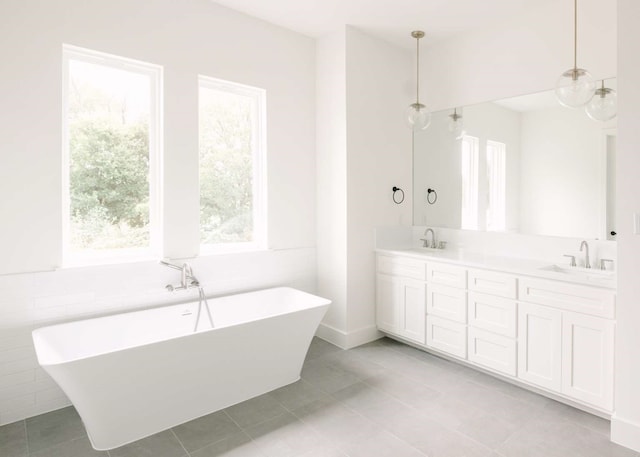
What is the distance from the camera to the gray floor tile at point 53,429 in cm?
230

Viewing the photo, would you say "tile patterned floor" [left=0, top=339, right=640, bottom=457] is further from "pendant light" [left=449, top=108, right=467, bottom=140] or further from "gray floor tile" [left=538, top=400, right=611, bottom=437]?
"pendant light" [left=449, top=108, right=467, bottom=140]

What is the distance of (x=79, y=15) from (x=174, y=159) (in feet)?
3.71

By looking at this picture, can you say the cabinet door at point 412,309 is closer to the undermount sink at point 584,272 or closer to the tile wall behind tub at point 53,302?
the undermount sink at point 584,272

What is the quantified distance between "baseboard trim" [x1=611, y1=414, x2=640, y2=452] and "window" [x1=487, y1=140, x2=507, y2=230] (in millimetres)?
1719

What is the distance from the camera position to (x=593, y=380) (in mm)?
2475

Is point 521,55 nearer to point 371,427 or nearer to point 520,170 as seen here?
point 520,170

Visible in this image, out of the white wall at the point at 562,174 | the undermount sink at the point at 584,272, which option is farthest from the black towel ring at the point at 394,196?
the undermount sink at the point at 584,272

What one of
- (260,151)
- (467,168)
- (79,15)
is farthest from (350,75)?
(79,15)

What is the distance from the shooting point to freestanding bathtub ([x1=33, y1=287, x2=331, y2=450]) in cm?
214

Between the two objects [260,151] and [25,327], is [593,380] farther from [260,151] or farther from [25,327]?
[25,327]

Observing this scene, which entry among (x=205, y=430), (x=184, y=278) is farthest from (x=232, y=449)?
(x=184, y=278)

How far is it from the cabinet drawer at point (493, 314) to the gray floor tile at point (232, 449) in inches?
75.3

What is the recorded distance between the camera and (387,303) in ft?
12.8

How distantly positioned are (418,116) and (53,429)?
3407mm
